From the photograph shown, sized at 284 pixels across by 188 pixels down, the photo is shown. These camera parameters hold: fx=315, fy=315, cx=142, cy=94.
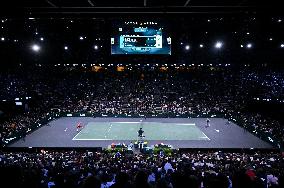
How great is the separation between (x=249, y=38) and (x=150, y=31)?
2442 centimetres

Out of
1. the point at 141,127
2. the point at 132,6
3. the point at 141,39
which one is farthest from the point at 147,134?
the point at 132,6

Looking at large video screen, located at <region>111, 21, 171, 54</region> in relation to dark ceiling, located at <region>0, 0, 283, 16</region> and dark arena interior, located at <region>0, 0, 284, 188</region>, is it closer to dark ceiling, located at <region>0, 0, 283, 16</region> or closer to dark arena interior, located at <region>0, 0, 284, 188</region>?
dark arena interior, located at <region>0, 0, 284, 188</region>

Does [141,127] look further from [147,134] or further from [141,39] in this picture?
[141,39]

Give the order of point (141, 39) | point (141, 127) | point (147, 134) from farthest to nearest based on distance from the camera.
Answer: point (141, 127) → point (147, 134) → point (141, 39)

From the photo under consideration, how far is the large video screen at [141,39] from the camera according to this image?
27.7m

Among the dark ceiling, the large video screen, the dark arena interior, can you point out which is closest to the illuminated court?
the dark arena interior

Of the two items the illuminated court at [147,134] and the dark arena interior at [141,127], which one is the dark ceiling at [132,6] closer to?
the dark arena interior at [141,127]

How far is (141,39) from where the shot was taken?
28.0 m

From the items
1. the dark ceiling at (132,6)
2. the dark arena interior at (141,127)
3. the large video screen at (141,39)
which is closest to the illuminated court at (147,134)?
the dark arena interior at (141,127)

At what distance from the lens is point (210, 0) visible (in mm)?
6336

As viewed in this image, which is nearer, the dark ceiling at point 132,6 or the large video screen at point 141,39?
the dark ceiling at point 132,6

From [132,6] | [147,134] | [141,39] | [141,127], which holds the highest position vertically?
[141,39]

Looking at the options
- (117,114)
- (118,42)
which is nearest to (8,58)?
(117,114)

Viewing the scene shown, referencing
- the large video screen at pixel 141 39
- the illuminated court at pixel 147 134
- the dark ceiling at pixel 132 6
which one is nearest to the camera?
the dark ceiling at pixel 132 6
